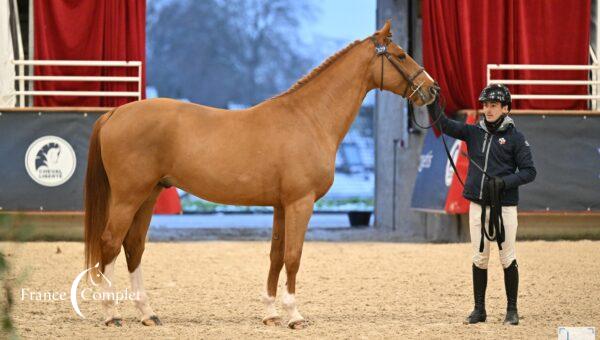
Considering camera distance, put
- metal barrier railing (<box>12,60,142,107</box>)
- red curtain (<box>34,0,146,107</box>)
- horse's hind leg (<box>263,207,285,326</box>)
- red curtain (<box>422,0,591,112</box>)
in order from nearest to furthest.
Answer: horse's hind leg (<box>263,207,285,326</box>)
metal barrier railing (<box>12,60,142,107</box>)
red curtain (<box>34,0,146,107</box>)
red curtain (<box>422,0,591,112</box>)

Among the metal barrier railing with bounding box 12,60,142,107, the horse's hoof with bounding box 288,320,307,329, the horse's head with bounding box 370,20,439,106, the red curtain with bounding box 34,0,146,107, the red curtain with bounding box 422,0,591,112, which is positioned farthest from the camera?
the red curtain with bounding box 422,0,591,112

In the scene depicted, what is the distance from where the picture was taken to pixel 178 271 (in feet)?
24.8

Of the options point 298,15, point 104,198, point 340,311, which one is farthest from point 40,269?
point 298,15

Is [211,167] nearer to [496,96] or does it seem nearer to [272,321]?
[272,321]

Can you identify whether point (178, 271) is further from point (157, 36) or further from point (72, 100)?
point (157, 36)

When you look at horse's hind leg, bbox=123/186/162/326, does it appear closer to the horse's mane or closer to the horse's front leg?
the horse's front leg

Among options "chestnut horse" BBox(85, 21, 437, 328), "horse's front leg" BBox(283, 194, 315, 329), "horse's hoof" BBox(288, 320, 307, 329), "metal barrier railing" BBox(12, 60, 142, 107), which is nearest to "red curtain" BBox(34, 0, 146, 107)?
"metal barrier railing" BBox(12, 60, 142, 107)

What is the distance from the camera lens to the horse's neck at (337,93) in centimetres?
520

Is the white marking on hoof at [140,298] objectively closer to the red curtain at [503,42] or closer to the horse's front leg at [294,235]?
the horse's front leg at [294,235]

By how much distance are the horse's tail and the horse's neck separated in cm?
126

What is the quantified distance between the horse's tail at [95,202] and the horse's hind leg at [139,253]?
0.19m

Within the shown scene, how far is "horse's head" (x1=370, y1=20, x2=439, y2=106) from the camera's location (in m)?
5.22

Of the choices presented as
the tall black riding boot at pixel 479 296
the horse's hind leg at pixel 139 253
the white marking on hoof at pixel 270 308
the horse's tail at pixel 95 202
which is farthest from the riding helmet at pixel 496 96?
the horse's tail at pixel 95 202

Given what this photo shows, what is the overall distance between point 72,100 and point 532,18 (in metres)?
5.63
